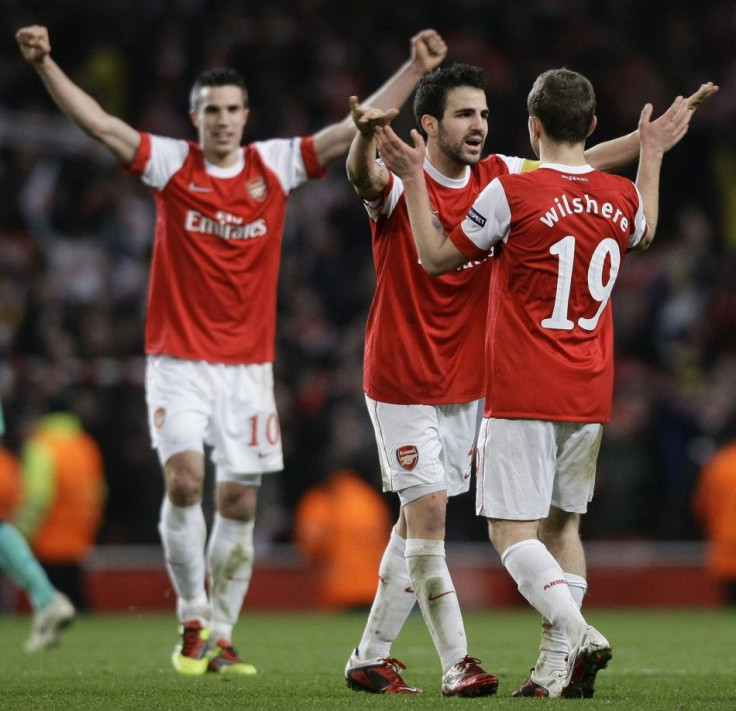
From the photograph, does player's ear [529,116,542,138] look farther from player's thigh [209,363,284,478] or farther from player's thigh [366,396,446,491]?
player's thigh [209,363,284,478]

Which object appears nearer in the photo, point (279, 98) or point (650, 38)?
point (279, 98)

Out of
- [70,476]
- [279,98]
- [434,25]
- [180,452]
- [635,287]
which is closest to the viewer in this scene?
[180,452]

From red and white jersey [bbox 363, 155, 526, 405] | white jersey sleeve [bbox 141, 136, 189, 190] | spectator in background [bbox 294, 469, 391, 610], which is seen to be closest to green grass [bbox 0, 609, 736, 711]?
spectator in background [bbox 294, 469, 391, 610]

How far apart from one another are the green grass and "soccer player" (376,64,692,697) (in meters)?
0.62

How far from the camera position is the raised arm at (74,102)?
6.77 m

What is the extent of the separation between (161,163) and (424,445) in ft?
7.26

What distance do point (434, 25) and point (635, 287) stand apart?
15.1ft

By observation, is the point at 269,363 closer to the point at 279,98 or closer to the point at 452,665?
the point at 452,665

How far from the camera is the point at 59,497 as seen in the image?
12.7 meters

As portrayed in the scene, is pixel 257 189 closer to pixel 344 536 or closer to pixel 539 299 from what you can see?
pixel 539 299

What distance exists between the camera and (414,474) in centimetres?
578

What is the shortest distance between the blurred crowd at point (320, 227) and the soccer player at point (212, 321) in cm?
590

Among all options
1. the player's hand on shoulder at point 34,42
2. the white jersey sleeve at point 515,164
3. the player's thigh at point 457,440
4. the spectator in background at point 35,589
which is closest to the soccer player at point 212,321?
the player's hand on shoulder at point 34,42

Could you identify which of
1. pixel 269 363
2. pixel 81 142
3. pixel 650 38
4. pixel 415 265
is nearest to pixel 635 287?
pixel 650 38
